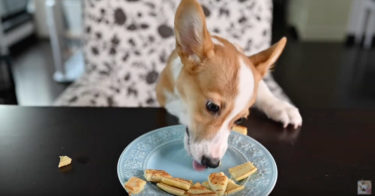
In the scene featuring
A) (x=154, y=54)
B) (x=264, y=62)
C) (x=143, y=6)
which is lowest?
(x=154, y=54)

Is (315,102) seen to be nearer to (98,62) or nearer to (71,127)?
(98,62)

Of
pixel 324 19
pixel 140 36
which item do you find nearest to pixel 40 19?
pixel 140 36

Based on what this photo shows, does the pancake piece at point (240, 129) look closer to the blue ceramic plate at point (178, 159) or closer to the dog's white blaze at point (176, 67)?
the blue ceramic plate at point (178, 159)

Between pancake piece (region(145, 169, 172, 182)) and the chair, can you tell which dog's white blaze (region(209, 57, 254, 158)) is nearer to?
pancake piece (region(145, 169, 172, 182))

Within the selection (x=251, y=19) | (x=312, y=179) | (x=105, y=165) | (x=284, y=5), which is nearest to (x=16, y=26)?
(x=251, y=19)

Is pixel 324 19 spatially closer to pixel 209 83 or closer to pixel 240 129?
pixel 240 129

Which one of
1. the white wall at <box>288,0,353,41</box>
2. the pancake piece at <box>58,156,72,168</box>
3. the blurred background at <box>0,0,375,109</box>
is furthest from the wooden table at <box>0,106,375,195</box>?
the white wall at <box>288,0,353,41</box>

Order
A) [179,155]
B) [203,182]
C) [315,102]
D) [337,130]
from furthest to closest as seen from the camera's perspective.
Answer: [315,102] → [337,130] → [179,155] → [203,182]

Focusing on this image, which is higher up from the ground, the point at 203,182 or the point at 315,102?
the point at 203,182
